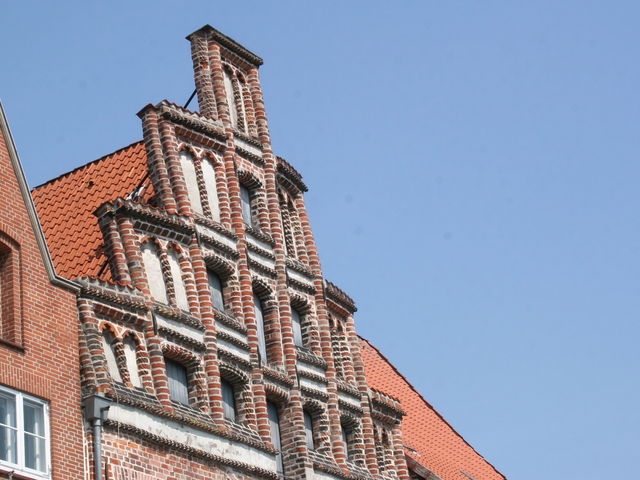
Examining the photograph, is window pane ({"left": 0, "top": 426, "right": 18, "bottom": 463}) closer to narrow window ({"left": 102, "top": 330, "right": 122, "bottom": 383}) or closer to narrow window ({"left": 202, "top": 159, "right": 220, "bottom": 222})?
narrow window ({"left": 102, "top": 330, "right": 122, "bottom": 383})

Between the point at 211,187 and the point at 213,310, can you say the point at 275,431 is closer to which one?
the point at 213,310

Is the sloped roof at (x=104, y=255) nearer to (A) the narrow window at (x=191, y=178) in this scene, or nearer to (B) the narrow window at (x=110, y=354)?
(A) the narrow window at (x=191, y=178)

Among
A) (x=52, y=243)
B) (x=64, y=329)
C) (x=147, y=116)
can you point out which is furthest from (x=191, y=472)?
(x=147, y=116)

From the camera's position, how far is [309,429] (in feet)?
99.6

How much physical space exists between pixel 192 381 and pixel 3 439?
5347 millimetres

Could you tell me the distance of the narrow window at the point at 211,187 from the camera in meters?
30.2

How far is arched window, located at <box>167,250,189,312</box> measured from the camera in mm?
27578

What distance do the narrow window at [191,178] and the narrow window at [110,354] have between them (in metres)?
4.91

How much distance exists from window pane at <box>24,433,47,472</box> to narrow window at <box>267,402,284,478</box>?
6.59 meters

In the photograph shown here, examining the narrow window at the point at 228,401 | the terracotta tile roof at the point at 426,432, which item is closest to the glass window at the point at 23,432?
the narrow window at the point at 228,401

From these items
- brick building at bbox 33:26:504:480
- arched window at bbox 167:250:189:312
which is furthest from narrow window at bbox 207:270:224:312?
arched window at bbox 167:250:189:312

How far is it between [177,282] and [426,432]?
12410mm

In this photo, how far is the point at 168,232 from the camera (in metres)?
28.1

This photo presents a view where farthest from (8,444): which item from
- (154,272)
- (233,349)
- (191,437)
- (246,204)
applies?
(246,204)
